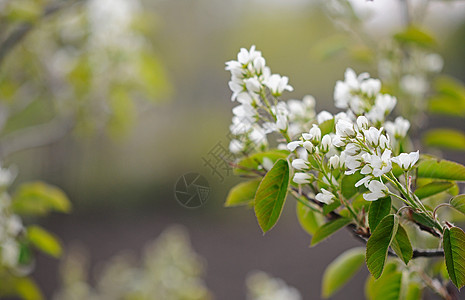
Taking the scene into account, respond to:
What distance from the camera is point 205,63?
438 centimetres

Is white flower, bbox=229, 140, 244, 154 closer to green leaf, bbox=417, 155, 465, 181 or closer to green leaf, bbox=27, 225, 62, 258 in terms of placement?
green leaf, bbox=417, 155, 465, 181

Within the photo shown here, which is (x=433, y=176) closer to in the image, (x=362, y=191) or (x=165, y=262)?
(x=362, y=191)

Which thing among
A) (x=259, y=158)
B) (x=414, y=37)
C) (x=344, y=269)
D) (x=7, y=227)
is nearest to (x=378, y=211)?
(x=259, y=158)

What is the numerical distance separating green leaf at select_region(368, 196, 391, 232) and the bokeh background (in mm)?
2257

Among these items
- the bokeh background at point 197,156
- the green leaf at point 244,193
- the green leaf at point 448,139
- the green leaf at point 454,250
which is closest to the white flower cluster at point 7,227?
the green leaf at point 244,193

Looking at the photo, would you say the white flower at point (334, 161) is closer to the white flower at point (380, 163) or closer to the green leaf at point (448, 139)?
the white flower at point (380, 163)

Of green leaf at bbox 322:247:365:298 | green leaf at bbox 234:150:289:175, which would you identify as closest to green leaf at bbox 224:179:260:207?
green leaf at bbox 234:150:289:175

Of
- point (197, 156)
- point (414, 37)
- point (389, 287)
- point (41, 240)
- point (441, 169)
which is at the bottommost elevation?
point (389, 287)

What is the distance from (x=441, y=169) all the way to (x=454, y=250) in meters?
0.09

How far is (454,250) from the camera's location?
340 mm

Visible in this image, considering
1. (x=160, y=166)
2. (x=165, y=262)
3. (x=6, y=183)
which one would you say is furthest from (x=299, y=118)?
(x=160, y=166)

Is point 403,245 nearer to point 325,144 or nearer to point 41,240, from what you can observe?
point 325,144

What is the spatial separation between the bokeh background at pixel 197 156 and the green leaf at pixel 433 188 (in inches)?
88.3

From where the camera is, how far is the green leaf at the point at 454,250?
34cm
